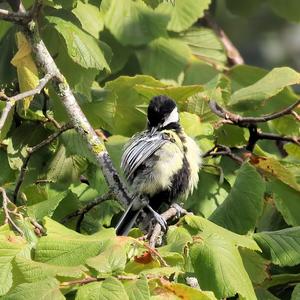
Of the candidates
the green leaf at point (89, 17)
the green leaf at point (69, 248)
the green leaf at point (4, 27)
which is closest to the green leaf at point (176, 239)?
the green leaf at point (69, 248)

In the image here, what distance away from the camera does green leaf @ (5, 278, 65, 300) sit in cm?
209

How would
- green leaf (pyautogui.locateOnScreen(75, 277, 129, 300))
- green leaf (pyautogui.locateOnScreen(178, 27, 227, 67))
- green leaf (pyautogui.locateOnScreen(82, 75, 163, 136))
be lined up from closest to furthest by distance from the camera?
green leaf (pyautogui.locateOnScreen(75, 277, 129, 300)) → green leaf (pyautogui.locateOnScreen(82, 75, 163, 136)) → green leaf (pyautogui.locateOnScreen(178, 27, 227, 67))

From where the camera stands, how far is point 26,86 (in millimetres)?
3170

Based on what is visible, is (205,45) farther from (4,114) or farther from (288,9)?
(4,114)

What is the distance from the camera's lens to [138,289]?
212cm

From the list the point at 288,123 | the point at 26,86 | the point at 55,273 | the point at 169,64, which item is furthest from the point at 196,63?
the point at 55,273

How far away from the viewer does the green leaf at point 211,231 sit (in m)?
2.66

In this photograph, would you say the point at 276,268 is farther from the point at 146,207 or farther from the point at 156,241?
the point at 156,241

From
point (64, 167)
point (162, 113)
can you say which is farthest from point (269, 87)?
point (64, 167)

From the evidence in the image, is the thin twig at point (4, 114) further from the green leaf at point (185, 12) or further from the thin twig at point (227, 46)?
the thin twig at point (227, 46)

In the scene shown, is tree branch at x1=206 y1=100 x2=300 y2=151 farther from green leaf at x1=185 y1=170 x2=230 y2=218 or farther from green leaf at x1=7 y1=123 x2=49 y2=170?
green leaf at x1=7 y1=123 x2=49 y2=170

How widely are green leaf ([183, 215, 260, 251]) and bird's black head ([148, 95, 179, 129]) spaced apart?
867mm

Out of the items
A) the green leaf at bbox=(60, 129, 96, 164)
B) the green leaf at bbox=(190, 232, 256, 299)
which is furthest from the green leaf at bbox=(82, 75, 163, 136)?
the green leaf at bbox=(190, 232, 256, 299)

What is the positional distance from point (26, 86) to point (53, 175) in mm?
505
